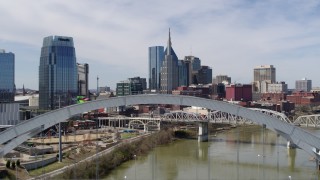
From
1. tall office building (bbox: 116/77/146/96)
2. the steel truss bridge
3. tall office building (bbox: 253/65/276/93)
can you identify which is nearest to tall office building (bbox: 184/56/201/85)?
tall office building (bbox: 253/65/276/93)

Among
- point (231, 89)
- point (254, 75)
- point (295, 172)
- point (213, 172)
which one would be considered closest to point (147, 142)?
point (213, 172)

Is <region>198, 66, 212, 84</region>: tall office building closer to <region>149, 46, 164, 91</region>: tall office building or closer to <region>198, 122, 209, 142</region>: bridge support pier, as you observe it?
<region>149, 46, 164, 91</region>: tall office building

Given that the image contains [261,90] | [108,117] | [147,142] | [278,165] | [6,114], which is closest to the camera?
[278,165]

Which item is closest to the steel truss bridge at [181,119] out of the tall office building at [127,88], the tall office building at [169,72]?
the tall office building at [127,88]

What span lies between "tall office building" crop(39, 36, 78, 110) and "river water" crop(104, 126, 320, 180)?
47.6 m

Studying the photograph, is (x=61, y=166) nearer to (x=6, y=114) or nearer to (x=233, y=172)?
(x=233, y=172)

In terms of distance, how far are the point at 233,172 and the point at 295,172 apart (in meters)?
3.41

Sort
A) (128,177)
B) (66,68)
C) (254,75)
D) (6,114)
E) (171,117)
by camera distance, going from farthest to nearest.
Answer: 1. (254,75)
2. (66,68)
3. (171,117)
4. (6,114)
5. (128,177)

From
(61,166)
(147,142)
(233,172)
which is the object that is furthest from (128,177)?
(147,142)

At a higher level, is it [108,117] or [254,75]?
[254,75]

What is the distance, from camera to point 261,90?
131 metres

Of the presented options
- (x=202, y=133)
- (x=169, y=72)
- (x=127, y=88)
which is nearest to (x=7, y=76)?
(x=127, y=88)

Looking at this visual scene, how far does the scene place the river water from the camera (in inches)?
902

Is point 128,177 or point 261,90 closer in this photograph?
point 128,177
